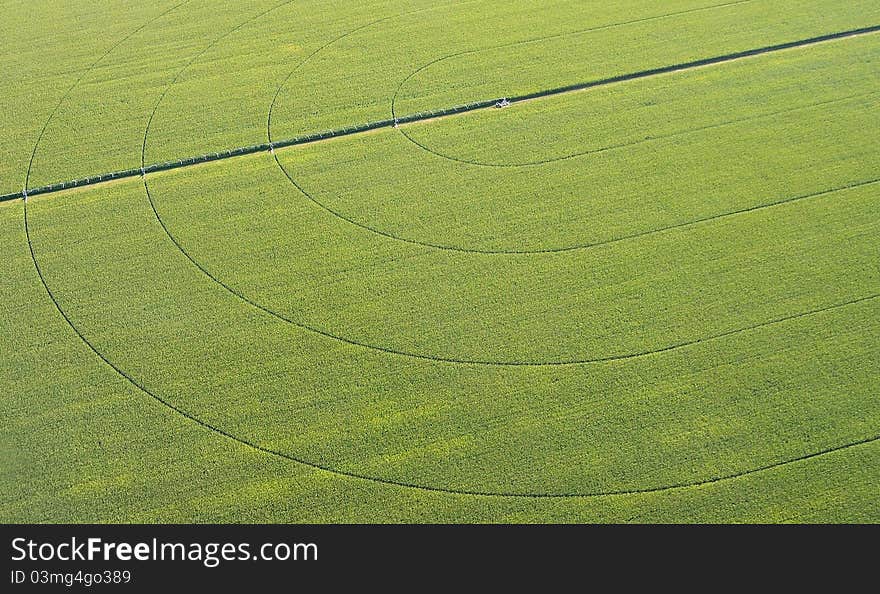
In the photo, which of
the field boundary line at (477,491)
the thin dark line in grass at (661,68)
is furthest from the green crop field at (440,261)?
the thin dark line in grass at (661,68)

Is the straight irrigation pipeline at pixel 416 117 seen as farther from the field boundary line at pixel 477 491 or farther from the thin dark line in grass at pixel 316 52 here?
the field boundary line at pixel 477 491

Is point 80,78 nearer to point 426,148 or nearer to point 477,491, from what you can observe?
point 426,148

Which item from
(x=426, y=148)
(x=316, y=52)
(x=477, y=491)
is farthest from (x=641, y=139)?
(x=477, y=491)

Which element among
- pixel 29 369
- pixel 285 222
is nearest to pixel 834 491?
pixel 285 222

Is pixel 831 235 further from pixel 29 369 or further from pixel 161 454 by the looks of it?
pixel 29 369

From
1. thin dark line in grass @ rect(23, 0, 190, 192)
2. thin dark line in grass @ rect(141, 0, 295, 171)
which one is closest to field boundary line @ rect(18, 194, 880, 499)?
thin dark line in grass @ rect(141, 0, 295, 171)
